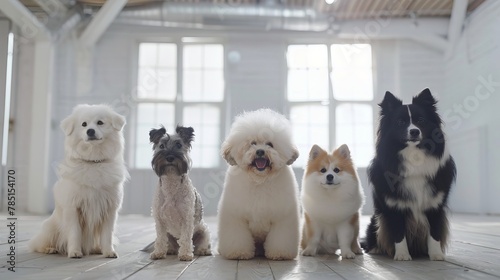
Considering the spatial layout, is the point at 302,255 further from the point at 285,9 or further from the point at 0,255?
the point at 285,9

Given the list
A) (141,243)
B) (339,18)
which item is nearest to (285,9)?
(339,18)

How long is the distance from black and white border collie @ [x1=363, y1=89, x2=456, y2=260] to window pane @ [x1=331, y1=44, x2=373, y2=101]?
776 centimetres

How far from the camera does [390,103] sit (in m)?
3.16

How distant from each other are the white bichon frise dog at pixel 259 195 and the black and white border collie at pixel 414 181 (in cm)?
61

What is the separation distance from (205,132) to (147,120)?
137 centimetres

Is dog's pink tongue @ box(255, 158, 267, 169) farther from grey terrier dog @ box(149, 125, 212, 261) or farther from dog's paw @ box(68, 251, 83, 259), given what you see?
dog's paw @ box(68, 251, 83, 259)

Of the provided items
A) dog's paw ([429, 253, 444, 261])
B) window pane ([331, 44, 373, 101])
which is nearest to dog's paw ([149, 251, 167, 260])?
dog's paw ([429, 253, 444, 261])

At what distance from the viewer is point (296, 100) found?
35.1 feet

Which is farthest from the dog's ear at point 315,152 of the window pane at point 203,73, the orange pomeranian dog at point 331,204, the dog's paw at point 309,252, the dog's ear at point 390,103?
the window pane at point 203,73

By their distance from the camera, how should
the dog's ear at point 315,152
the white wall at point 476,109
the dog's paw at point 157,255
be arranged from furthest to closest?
the white wall at point 476,109 < the dog's ear at point 315,152 < the dog's paw at point 157,255

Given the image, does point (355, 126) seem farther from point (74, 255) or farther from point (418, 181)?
point (74, 255)

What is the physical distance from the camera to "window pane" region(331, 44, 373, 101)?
10750mm

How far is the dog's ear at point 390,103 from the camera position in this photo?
3.14 m

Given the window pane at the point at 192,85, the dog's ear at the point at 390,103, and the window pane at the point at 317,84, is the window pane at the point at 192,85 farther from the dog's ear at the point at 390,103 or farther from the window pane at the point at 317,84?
the dog's ear at the point at 390,103
